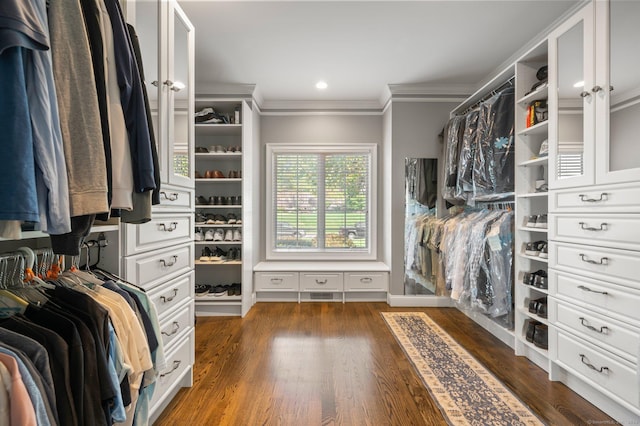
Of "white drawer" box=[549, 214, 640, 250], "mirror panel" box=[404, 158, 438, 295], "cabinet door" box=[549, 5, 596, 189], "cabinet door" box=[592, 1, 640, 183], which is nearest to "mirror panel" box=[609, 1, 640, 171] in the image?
"cabinet door" box=[592, 1, 640, 183]

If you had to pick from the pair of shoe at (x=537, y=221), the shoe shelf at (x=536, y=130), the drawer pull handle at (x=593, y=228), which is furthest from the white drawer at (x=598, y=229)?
the shoe shelf at (x=536, y=130)

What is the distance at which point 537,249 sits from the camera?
92.7 inches

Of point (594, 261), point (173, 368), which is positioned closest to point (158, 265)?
point (173, 368)

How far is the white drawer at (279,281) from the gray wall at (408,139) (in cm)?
116

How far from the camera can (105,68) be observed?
1.07 metres

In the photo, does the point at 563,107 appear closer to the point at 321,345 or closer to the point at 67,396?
the point at 321,345

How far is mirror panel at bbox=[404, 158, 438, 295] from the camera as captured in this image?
12.3 feet

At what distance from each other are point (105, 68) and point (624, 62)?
2331 millimetres

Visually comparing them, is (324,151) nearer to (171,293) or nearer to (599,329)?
(171,293)

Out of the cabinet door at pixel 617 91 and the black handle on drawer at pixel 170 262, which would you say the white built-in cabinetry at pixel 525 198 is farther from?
the black handle on drawer at pixel 170 262

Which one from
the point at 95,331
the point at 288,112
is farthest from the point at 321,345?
the point at 288,112

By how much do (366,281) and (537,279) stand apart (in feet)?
6.33

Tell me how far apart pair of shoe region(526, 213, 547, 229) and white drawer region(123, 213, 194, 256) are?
2375 millimetres

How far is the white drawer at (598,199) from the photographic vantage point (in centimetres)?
159
